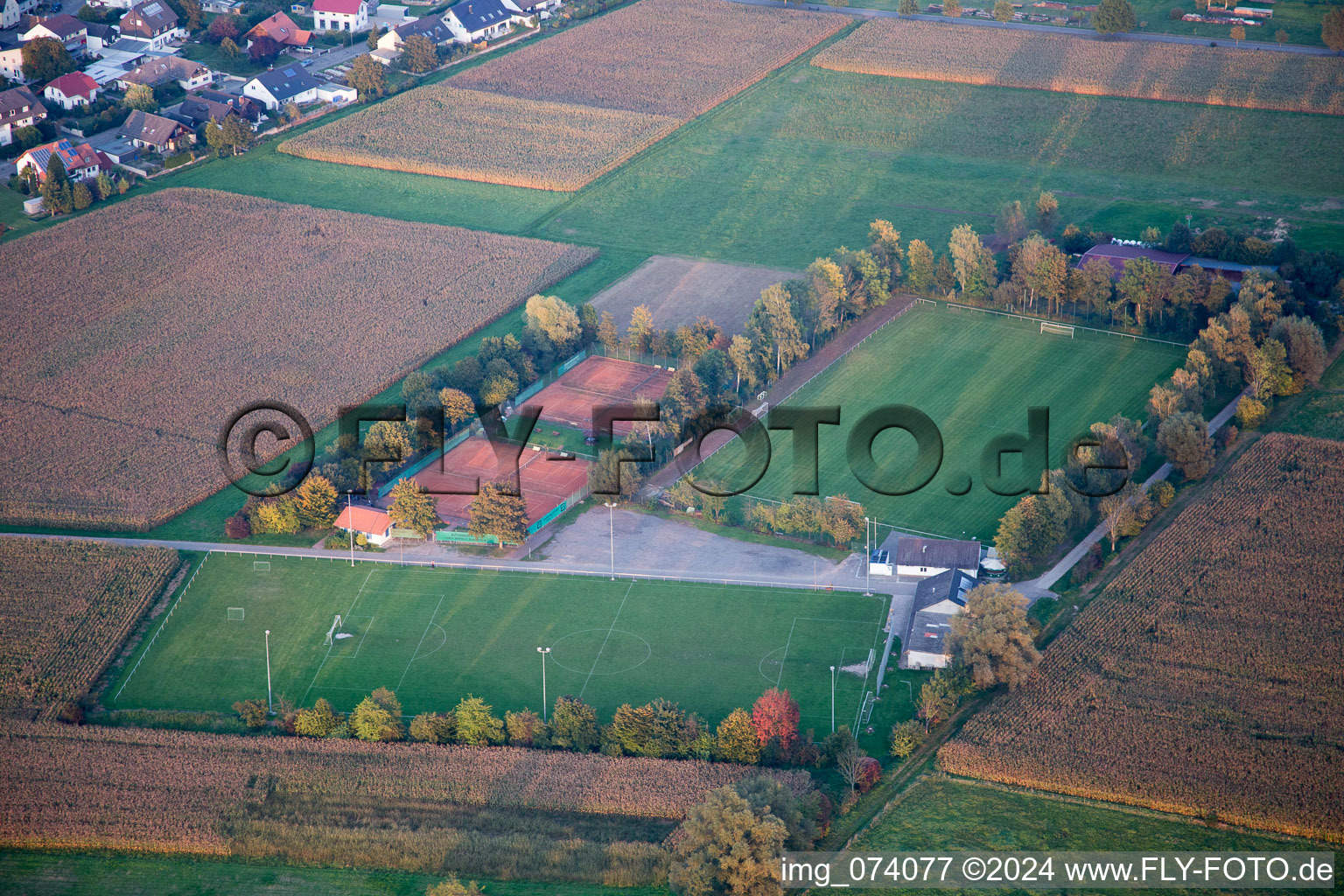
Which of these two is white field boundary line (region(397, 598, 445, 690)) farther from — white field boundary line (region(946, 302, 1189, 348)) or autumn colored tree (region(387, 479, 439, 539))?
white field boundary line (region(946, 302, 1189, 348))

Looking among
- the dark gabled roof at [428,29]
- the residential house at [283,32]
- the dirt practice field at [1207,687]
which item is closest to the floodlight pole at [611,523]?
the dirt practice field at [1207,687]

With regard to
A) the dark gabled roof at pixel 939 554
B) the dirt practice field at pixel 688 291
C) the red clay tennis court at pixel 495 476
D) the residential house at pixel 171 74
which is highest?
the residential house at pixel 171 74

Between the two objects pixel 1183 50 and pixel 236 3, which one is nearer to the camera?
pixel 1183 50

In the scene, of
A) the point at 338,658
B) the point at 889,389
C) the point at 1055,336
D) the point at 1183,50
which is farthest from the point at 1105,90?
the point at 338,658

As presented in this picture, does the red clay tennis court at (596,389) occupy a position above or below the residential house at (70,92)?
below

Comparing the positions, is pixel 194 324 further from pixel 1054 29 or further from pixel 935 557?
pixel 1054 29

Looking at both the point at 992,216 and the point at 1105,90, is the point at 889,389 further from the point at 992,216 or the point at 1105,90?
the point at 1105,90

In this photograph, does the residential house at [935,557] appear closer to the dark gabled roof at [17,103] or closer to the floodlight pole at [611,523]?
the floodlight pole at [611,523]
